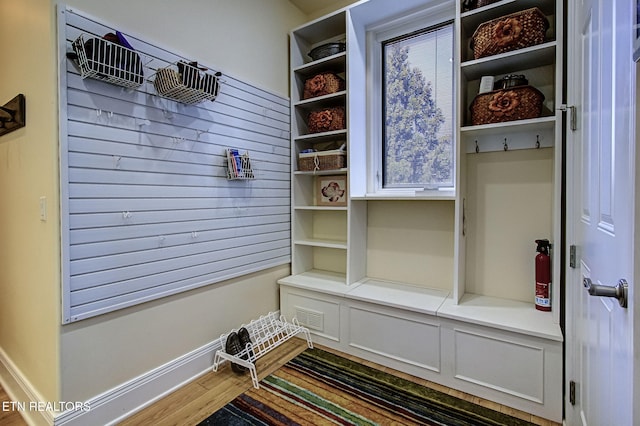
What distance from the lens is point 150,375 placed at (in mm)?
1818

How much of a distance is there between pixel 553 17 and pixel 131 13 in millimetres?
2541

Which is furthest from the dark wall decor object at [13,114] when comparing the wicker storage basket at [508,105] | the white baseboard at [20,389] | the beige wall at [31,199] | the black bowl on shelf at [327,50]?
the wicker storage basket at [508,105]

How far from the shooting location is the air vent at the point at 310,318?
251 cm

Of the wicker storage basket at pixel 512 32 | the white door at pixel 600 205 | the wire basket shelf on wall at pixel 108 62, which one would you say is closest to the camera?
the white door at pixel 600 205

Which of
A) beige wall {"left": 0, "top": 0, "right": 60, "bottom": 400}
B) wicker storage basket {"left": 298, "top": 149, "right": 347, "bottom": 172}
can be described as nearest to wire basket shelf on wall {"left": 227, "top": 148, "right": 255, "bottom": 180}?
wicker storage basket {"left": 298, "top": 149, "right": 347, "bottom": 172}

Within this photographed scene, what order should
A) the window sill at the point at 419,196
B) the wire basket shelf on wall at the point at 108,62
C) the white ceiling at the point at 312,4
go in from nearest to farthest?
the wire basket shelf on wall at the point at 108,62
the window sill at the point at 419,196
the white ceiling at the point at 312,4

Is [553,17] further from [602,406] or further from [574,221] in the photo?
[602,406]

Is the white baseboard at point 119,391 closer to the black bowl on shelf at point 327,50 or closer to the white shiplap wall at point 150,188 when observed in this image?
the white shiplap wall at point 150,188

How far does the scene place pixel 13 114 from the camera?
5.73ft

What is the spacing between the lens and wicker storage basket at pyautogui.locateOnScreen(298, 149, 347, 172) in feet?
8.31

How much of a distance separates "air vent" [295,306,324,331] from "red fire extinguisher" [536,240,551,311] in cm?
150

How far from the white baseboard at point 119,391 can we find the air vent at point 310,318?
27.3 inches

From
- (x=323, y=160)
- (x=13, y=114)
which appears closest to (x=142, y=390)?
(x=13, y=114)

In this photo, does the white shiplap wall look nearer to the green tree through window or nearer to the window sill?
the window sill
